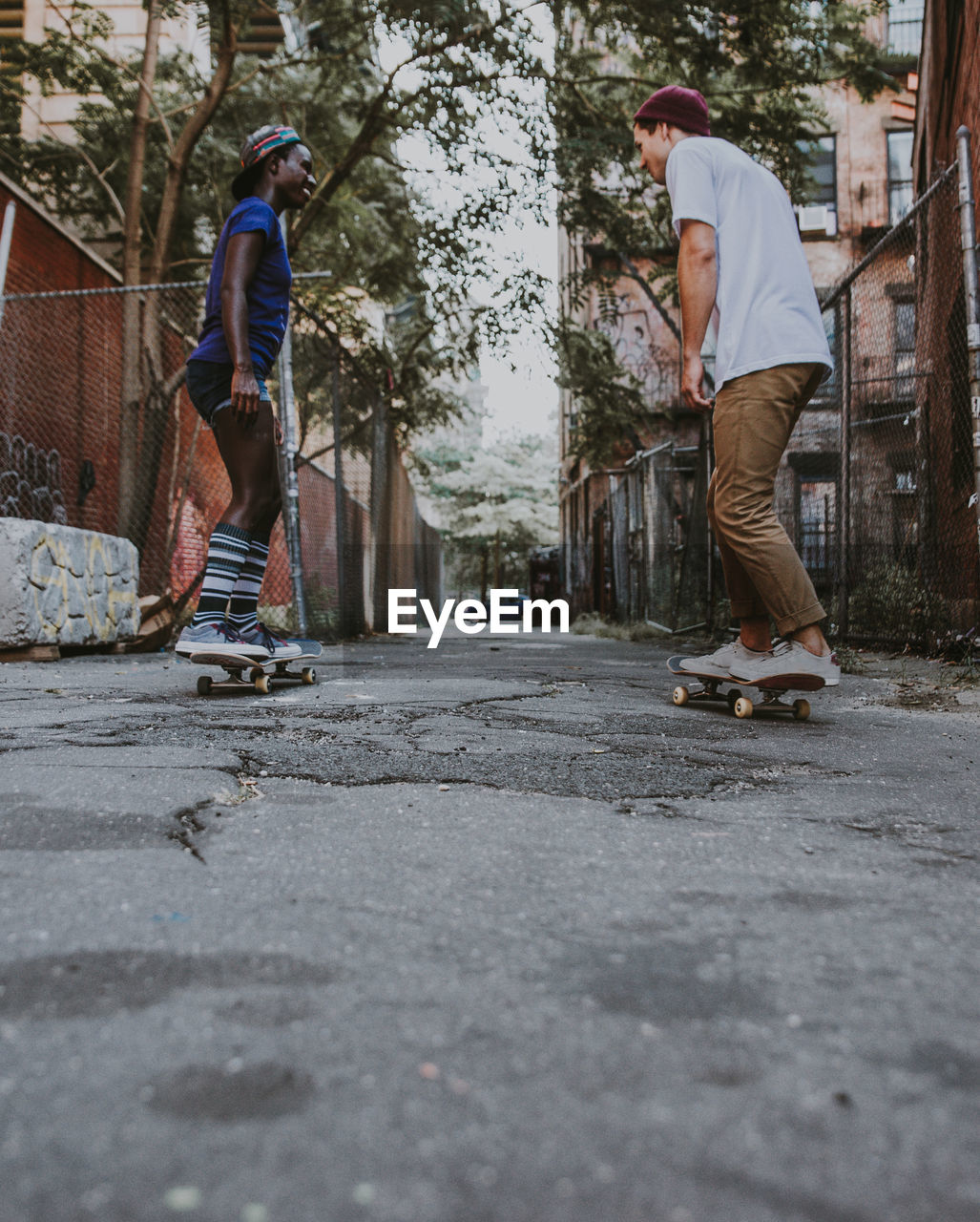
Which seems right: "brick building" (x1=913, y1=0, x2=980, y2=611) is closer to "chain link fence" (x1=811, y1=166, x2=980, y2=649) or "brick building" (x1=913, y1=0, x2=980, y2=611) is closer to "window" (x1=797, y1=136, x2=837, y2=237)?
"chain link fence" (x1=811, y1=166, x2=980, y2=649)

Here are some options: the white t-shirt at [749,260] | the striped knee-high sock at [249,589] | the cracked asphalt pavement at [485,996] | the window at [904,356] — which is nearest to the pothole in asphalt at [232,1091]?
the cracked asphalt pavement at [485,996]

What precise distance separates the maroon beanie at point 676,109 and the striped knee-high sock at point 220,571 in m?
2.10

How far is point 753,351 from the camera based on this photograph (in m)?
3.17

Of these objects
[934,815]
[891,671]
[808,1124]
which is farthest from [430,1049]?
[891,671]

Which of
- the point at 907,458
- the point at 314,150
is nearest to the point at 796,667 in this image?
the point at 907,458

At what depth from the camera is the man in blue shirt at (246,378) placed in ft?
11.8

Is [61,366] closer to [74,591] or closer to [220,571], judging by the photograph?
[74,591]

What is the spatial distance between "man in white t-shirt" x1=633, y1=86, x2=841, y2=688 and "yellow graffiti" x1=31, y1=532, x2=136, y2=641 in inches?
154

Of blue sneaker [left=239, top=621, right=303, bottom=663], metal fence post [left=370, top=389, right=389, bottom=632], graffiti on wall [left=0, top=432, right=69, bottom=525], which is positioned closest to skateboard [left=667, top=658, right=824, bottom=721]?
blue sneaker [left=239, top=621, right=303, bottom=663]

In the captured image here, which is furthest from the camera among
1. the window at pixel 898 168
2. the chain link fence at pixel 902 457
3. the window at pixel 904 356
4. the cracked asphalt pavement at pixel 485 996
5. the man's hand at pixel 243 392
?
the window at pixel 898 168

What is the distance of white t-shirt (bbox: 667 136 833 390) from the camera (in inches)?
125

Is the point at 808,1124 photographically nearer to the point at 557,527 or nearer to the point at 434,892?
the point at 434,892

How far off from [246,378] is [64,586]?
2.79 metres

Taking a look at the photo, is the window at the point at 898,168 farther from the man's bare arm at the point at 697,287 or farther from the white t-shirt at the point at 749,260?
the man's bare arm at the point at 697,287
